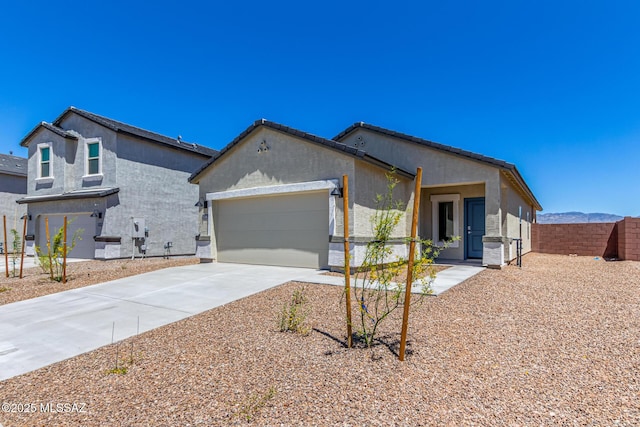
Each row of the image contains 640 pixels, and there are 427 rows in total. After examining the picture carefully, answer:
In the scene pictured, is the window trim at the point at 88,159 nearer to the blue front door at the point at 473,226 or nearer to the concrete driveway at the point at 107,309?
the concrete driveway at the point at 107,309

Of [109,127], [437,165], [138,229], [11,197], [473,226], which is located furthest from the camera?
[11,197]

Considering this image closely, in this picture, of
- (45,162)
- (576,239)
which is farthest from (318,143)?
(45,162)

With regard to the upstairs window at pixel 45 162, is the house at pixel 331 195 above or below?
below

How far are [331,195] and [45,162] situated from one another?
54.1 ft

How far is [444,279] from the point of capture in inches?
340

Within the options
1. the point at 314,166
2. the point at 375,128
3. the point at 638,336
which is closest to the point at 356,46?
the point at 375,128

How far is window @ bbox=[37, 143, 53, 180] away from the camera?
56.4ft

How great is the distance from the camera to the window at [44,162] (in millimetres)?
17188

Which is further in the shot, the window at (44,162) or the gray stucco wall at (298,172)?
the window at (44,162)

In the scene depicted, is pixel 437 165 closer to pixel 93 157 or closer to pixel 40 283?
pixel 40 283

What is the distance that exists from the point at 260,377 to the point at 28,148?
2159 cm

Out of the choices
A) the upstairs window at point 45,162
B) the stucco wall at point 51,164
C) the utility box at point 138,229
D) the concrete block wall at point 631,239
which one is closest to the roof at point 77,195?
the stucco wall at point 51,164

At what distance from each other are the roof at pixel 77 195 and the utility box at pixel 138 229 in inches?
64.6

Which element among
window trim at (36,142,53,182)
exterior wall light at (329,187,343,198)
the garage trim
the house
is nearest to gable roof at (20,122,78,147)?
window trim at (36,142,53,182)
